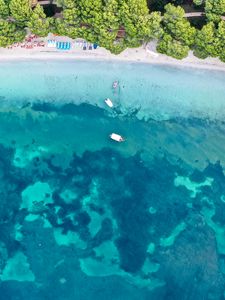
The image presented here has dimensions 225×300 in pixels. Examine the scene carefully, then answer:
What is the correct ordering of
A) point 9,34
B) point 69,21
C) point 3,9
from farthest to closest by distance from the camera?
1. point 9,34
2. point 69,21
3. point 3,9

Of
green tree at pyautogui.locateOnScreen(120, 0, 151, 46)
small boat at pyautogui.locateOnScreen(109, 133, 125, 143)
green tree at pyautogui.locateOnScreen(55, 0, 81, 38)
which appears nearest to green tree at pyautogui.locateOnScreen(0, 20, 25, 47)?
green tree at pyautogui.locateOnScreen(55, 0, 81, 38)

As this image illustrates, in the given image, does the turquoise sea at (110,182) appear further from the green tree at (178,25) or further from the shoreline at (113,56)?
the green tree at (178,25)

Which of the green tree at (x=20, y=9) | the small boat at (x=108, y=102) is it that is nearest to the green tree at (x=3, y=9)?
the green tree at (x=20, y=9)

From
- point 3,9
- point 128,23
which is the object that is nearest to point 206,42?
point 128,23

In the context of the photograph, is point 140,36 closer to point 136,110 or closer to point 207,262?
point 136,110

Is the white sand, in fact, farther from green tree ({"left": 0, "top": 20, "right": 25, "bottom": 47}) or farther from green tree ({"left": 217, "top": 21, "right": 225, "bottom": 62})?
green tree ({"left": 217, "top": 21, "right": 225, "bottom": 62})

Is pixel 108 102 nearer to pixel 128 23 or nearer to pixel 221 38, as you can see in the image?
pixel 128 23

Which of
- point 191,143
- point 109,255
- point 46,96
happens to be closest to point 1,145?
point 46,96
